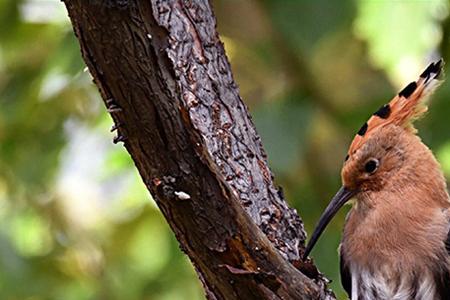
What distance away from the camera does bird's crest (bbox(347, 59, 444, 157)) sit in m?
3.75

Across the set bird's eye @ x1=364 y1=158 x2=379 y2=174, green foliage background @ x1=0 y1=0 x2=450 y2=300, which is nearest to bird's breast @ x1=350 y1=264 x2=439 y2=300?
bird's eye @ x1=364 y1=158 x2=379 y2=174

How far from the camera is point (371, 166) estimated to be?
12.8 feet

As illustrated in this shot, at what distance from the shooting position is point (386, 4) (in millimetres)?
4270

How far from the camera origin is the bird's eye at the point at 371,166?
3.90 m

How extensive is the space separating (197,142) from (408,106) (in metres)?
1.60

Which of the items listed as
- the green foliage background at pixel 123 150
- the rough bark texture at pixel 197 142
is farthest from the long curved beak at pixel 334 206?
the rough bark texture at pixel 197 142

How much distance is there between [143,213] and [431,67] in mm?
1974

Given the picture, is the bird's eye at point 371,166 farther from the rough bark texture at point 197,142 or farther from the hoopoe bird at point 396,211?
the rough bark texture at point 197,142

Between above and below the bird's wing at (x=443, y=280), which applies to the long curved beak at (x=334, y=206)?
above

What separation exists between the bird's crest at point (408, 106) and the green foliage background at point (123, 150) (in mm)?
379

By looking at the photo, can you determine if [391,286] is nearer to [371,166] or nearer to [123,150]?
[371,166]

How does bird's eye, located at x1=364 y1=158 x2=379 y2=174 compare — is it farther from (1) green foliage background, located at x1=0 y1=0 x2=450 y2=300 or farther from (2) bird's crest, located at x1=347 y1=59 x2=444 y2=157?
(1) green foliage background, located at x1=0 y1=0 x2=450 y2=300

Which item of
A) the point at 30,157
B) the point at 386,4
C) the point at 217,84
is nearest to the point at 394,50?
the point at 386,4

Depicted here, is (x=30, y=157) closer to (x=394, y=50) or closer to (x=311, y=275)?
(x=394, y=50)
